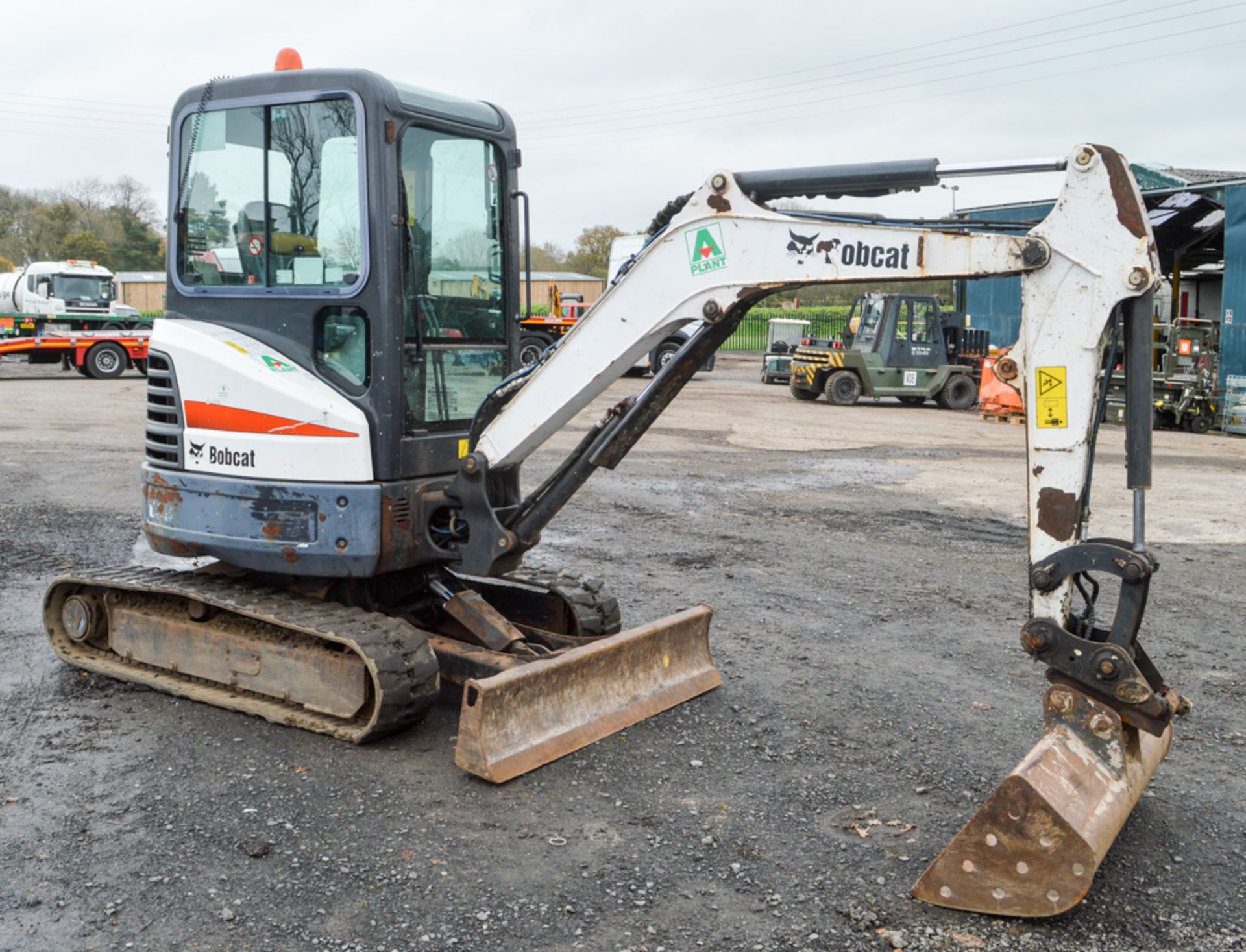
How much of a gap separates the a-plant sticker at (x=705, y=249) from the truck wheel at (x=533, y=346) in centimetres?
2209

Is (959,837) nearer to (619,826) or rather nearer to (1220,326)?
(619,826)

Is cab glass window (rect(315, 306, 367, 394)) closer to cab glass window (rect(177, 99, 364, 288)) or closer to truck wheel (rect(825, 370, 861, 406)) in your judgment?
cab glass window (rect(177, 99, 364, 288))

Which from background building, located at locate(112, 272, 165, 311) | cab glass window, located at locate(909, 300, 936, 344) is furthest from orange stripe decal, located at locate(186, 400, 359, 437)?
background building, located at locate(112, 272, 165, 311)

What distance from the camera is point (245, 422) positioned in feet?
16.8

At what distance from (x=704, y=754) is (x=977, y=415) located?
62.4 feet

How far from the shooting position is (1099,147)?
12.0 feet

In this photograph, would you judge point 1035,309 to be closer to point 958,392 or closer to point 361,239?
point 361,239

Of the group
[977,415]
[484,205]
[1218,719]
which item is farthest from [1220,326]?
[484,205]

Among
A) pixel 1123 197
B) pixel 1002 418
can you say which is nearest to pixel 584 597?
pixel 1123 197

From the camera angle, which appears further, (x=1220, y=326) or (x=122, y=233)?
(x=122, y=233)

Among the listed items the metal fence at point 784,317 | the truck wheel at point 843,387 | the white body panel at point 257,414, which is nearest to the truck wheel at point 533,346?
the truck wheel at point 843,387

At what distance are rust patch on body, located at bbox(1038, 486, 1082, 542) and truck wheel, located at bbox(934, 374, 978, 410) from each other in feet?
68.8

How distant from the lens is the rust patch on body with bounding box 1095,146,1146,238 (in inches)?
143

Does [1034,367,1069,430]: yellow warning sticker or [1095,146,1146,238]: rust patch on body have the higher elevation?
[1095,146,1146,238]: rust patch on body
